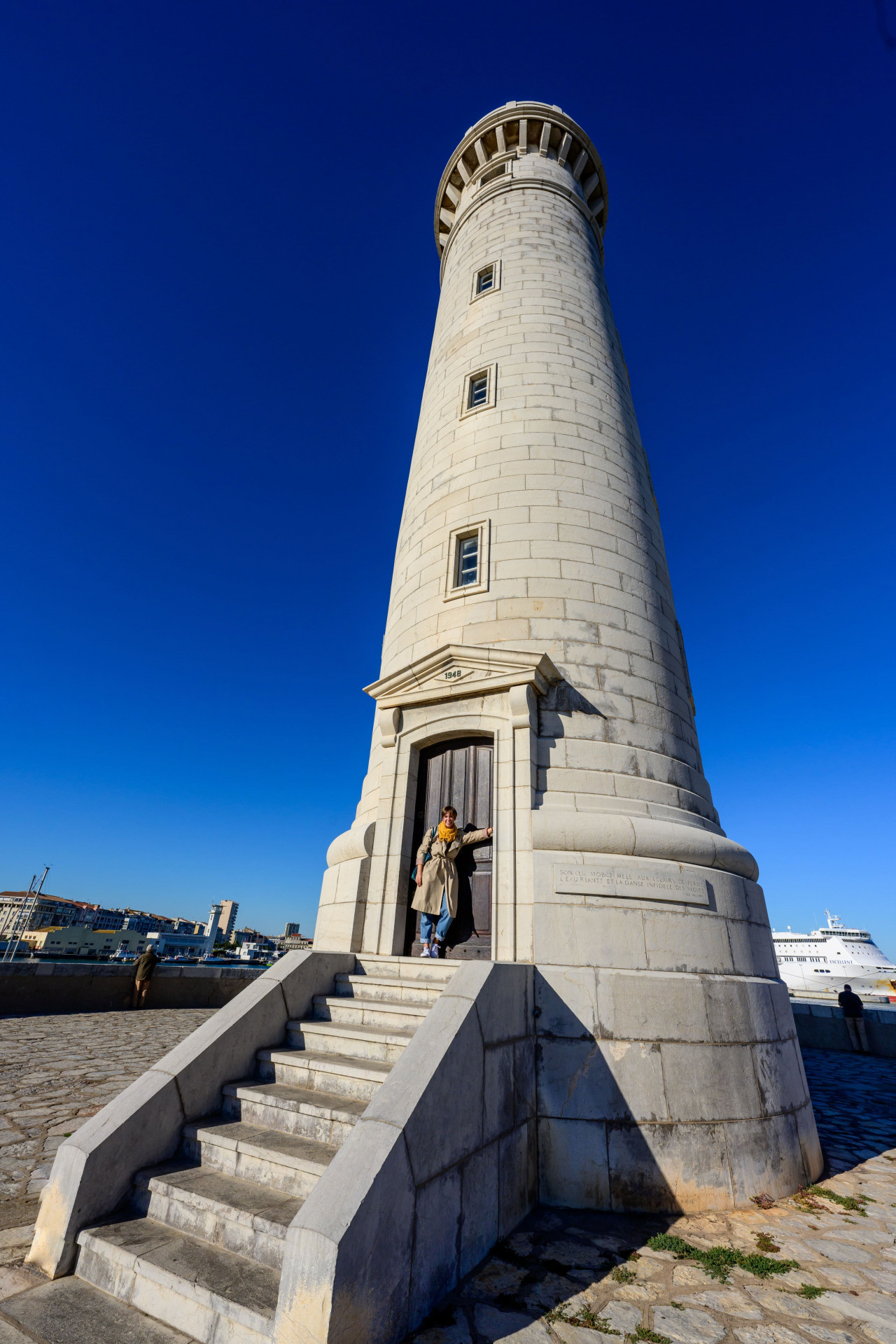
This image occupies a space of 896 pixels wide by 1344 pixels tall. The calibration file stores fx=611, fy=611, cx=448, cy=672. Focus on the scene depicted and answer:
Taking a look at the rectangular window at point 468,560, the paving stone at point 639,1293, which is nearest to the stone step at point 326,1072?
the paving stone at point 639,1293

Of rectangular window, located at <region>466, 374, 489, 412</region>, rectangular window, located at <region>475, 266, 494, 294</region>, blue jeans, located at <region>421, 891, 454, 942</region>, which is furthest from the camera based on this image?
rectangular window, located at <region>475, 266, 494, 294</region>

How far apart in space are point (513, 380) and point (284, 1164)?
11439mm

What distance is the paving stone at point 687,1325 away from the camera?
11.9 ft

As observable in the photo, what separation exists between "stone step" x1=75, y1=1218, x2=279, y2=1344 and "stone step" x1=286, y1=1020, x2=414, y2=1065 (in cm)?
181

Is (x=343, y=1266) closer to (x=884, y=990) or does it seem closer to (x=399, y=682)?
(x=399, y=682)

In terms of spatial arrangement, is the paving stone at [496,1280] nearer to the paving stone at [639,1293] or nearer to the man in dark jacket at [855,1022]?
the paving stone at [639,1293]

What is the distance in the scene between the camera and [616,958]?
6371 mm

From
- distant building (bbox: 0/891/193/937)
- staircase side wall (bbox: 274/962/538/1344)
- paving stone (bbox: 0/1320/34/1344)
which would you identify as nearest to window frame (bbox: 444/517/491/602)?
staircase side wall (bbox: 274/962/538/1344)

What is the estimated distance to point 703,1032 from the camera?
6.28 metres

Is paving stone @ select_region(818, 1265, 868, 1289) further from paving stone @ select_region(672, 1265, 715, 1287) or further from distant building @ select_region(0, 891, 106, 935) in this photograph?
distant building @ select_region(0, 891, 106, 935)

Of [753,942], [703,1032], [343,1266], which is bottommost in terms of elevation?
[343,1266]

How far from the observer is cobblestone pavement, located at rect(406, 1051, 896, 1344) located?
3.65 metres

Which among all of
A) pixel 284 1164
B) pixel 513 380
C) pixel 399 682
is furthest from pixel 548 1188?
pixel 513 380

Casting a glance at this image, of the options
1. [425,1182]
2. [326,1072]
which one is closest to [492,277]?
[326,1072]
